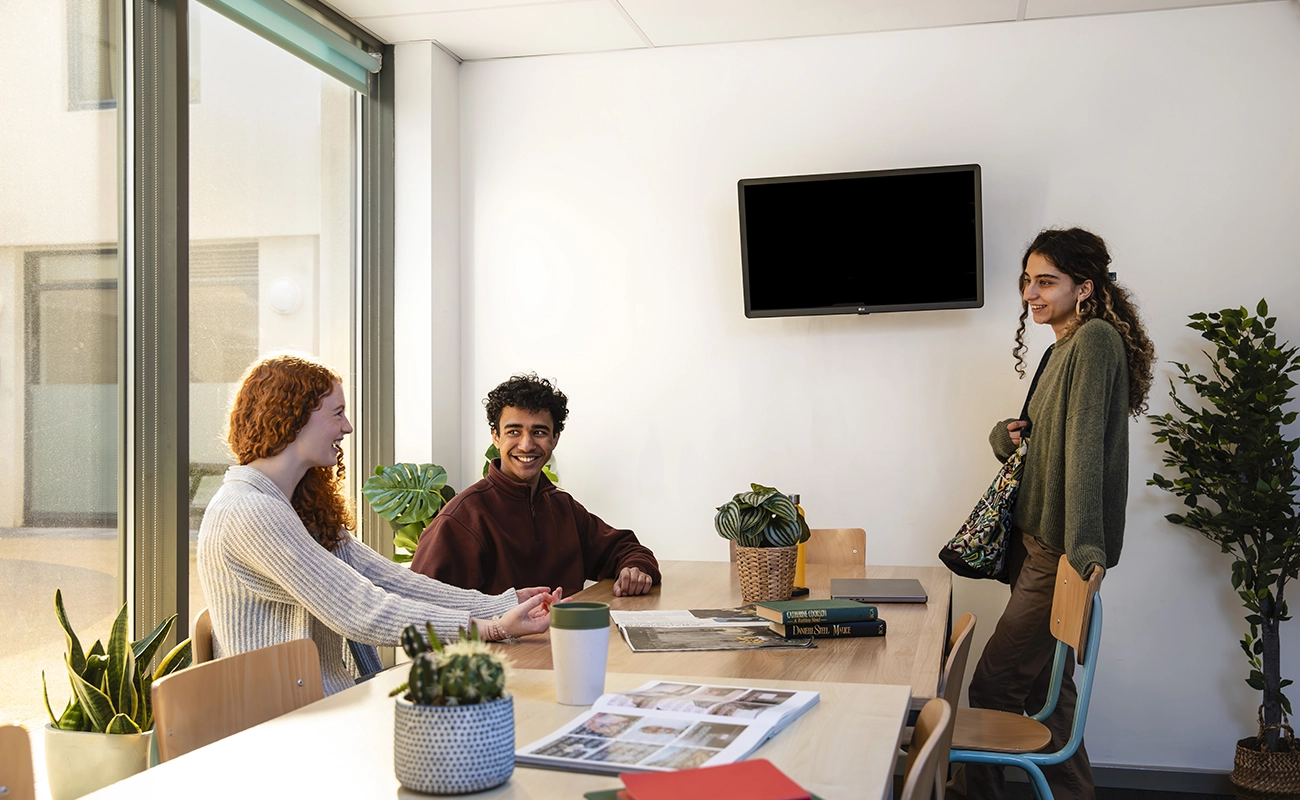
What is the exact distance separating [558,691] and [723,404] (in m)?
2.76

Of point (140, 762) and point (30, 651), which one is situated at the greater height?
point (30, 651)

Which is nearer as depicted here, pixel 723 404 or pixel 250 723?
pixel 250 723

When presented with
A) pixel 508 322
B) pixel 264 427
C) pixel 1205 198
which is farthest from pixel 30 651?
pixel 1205 198

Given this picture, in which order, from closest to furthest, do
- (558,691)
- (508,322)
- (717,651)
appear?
1. (558,691)
2. (717,651)
3. (508,322)

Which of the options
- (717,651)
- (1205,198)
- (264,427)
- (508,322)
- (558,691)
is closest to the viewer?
(558,691)

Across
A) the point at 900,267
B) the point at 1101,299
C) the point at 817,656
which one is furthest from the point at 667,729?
the point at 900,267

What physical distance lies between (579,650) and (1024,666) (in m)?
1.82

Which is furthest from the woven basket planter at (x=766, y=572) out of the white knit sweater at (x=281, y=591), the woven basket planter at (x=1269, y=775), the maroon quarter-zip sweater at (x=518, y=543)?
the woven basket planter at (x=1269, y=775)

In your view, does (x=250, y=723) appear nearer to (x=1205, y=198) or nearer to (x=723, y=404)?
(x=723, y=404)

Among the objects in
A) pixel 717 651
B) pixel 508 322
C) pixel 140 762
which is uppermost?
pixel 508 322

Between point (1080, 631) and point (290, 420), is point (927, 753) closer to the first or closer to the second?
point (1080, 631)

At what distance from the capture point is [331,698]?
1642mm

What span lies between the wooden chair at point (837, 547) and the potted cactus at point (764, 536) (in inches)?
37.1

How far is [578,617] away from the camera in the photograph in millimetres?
1499
